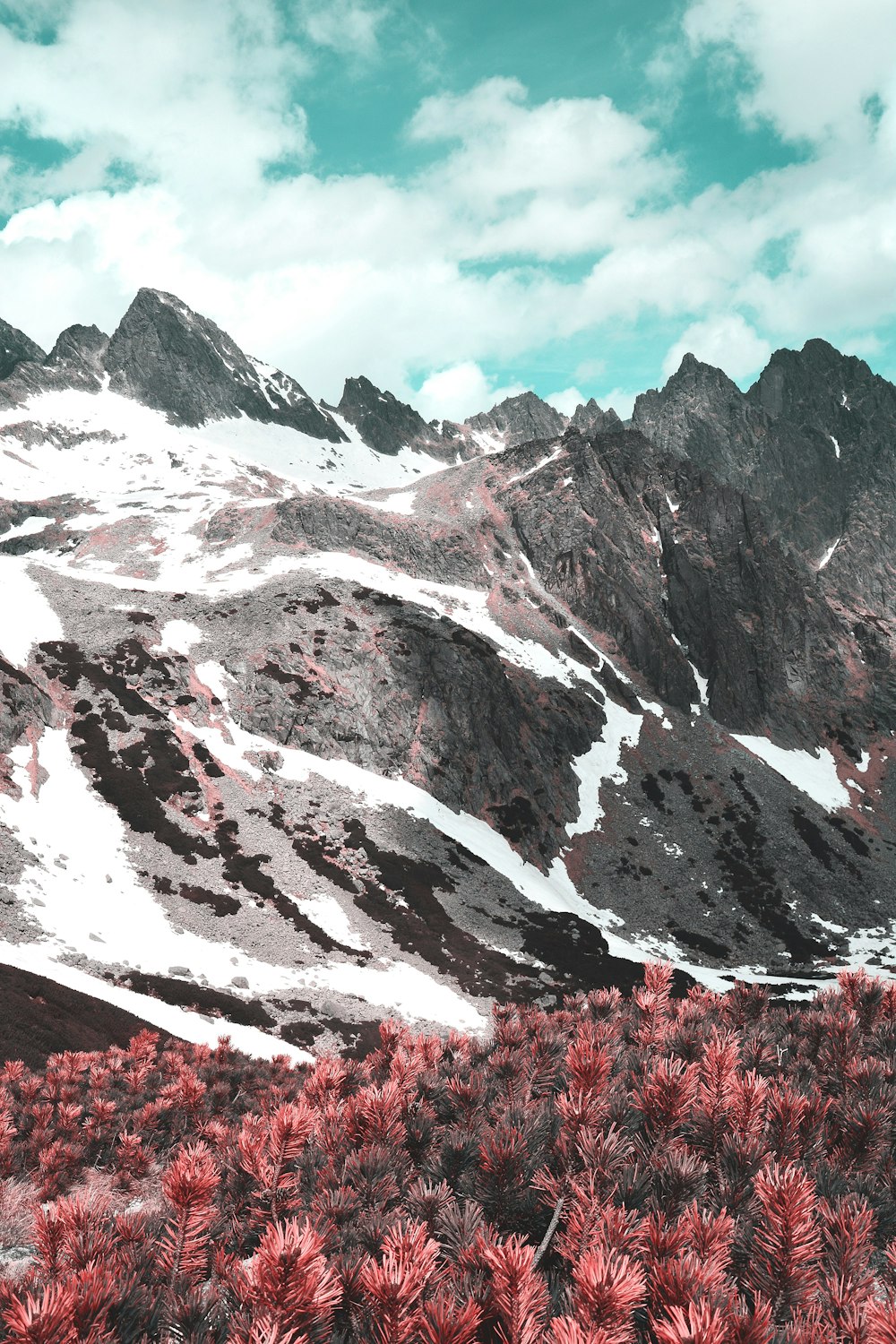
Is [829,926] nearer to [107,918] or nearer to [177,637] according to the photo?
[107,918]

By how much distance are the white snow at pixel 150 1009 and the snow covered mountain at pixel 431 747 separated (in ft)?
0.86

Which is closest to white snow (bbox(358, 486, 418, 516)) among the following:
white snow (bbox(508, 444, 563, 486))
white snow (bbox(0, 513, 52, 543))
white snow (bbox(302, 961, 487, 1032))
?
white snow (bbox(508, 444, 563, 486))

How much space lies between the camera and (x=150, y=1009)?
2977cm

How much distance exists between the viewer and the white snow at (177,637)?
7156cm

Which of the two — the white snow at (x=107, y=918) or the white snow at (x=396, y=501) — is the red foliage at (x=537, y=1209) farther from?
the white snow at (x=396, y=501)

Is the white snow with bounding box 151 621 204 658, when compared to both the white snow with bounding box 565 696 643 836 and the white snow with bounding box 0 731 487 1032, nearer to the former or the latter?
the white snow with bounding box 0 731 487 1032

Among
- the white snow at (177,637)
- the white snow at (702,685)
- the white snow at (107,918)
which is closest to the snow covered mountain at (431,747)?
the white snow at (107,918)

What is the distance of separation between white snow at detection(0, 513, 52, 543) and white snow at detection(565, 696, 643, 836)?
109406mm

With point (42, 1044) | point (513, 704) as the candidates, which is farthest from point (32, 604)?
point (42, 1044)

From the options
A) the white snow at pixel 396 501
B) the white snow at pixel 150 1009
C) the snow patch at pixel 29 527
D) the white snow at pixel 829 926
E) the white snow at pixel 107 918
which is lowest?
the white snow at pixel 150 1009

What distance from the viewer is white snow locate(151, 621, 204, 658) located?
2817 inches

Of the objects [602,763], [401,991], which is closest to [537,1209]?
[401,991]

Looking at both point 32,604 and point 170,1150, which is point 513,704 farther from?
point 170,1150

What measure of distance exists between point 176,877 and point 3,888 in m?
11.4
